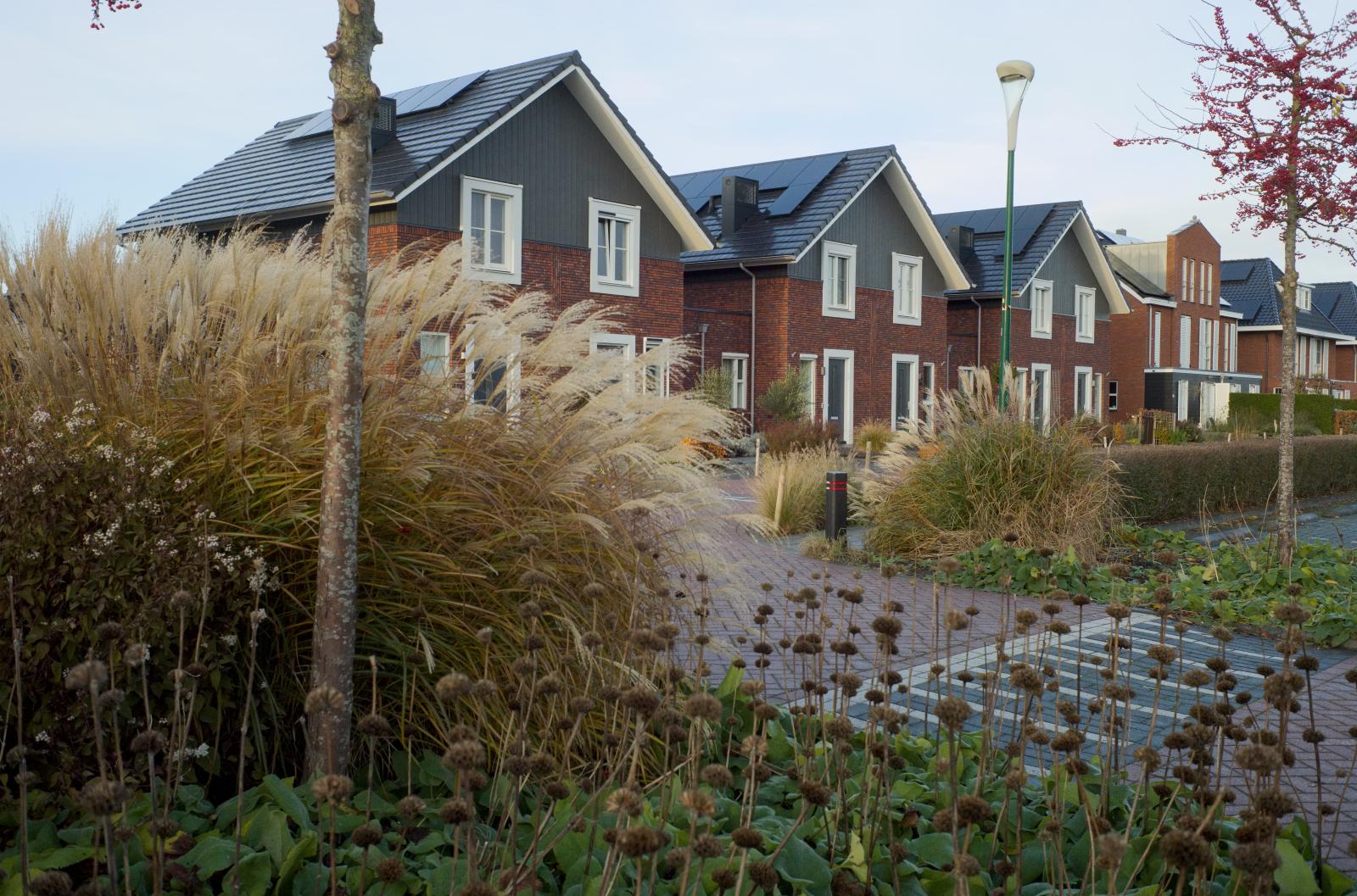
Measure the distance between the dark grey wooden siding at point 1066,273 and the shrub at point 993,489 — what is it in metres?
26.8

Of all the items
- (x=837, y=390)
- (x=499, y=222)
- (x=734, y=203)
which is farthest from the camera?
(x=837, y=390)

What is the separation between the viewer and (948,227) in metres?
36.6

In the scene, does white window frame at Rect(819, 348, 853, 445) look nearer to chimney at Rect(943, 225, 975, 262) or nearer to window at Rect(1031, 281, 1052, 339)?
chimney at Rect(943, 225, 975, 262)

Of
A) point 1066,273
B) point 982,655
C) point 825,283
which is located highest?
point 1066,273

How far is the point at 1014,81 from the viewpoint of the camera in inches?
511

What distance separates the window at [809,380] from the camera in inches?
1047

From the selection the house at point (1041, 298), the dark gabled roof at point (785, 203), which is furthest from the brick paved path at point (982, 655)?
the house at point (1041, 298)

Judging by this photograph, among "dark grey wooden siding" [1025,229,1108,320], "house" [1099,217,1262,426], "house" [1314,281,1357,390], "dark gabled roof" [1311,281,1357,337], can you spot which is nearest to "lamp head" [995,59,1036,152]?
"dark grey wooden siding" [1025,229,1108,320]

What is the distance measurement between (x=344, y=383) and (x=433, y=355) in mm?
1014

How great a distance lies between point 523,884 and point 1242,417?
33.1 meters

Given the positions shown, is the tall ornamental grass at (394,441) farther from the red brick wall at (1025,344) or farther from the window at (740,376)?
the red brick wall at (1025,344)

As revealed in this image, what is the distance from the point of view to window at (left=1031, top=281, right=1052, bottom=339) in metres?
35.5

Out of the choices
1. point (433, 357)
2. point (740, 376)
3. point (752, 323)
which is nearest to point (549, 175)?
point (752, 323)

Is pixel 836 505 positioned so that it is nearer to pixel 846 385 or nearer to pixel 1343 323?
pixel 846 385
